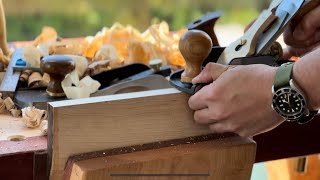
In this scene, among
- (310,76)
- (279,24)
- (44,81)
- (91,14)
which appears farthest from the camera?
(91,14)

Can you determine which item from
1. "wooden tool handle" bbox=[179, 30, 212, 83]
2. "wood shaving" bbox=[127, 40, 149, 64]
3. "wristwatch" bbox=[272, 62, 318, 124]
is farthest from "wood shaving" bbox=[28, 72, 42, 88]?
"wristwatch" bbox=[272, 62, 318, 124]

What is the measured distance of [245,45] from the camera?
868 mm

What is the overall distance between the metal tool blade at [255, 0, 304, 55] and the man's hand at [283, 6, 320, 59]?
0.15 m

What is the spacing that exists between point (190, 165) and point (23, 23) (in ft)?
5.65

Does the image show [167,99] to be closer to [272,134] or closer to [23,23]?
[272,134]

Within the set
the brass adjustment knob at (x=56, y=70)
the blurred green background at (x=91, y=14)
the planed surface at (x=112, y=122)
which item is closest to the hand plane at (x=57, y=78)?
the brass adjustment knob at (x=56, y=70)

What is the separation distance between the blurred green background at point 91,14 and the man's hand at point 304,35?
1.22 meters

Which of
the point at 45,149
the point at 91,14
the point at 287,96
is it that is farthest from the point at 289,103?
the point at 91,14

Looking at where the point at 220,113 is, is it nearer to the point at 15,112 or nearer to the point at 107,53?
the point at 15,112

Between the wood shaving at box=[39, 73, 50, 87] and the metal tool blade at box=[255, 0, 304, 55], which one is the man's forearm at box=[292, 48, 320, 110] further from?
the wood shaving at box=[39, 73, 50, 87]

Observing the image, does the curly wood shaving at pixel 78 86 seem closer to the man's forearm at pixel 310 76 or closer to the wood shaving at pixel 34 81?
the wood shaving at pixel 34 81

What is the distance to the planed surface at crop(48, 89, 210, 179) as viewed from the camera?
720 millimetres

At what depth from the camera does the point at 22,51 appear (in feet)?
3.93

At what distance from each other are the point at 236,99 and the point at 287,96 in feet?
0.25
